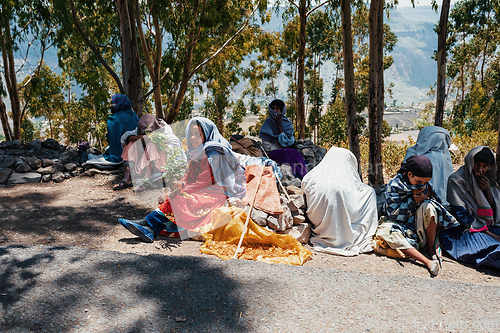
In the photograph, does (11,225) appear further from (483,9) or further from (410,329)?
(483,9)

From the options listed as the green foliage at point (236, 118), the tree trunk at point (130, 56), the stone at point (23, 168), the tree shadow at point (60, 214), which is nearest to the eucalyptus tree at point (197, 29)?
the tree trunk at point (130, 56)

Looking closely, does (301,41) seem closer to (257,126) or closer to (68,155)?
(68,155)

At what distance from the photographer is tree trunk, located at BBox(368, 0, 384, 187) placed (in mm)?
6082

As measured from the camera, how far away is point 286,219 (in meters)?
4.20

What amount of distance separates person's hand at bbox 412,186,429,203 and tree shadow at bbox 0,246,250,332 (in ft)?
7.08

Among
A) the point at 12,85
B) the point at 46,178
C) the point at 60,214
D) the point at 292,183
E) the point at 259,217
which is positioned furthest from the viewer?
the point at 12,85

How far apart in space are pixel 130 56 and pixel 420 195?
248 inches

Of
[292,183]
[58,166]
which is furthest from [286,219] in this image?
[58,166]

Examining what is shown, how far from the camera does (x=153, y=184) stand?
19.4 feet

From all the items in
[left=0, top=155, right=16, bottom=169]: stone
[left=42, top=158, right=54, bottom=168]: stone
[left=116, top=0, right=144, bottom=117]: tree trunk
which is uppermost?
[left=116, top=0, right=144, bottom=117]: tree trunk

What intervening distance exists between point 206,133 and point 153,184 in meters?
1.98

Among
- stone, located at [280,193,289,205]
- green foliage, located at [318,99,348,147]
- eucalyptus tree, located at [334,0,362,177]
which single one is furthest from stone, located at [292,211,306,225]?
green foliage, located at [318,99,348,147]

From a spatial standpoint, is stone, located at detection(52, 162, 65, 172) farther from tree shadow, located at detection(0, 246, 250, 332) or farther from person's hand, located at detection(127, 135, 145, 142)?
tree shadow, located at detection(0, 246, 250, 332)

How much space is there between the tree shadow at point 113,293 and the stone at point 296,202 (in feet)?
4.78
